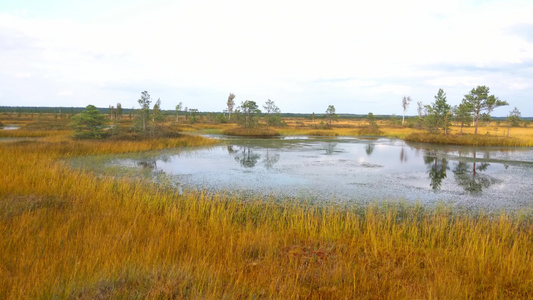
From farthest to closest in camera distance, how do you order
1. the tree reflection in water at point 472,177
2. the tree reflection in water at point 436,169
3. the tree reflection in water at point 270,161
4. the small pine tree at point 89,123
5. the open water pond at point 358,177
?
the small pine tree at point 89,123 < the tree reflection in water at point 270,161 < the tree reflection in water at point 436,169 < the tree reflection in water at point 472,177 < the open water pond at point 358,177

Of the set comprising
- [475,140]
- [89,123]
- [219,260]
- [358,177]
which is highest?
[89,123]

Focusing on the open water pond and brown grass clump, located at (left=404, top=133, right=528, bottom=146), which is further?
brown grass clump, located at (left=404, top=133, right=528, bottom=146)

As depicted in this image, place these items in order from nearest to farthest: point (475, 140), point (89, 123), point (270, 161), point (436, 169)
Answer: point (436, 169)
point (270, 161)
point (89, 123)
point (475, 140)

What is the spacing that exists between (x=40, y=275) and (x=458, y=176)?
Result: 16511 millimetres

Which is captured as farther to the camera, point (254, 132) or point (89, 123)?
point (254, 132)

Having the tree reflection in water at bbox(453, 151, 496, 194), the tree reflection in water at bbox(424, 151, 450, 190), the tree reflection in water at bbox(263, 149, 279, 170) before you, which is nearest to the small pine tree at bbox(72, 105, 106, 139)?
the tree reflection in water at bbox(263, 149, 279, 170)

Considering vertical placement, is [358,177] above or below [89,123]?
below

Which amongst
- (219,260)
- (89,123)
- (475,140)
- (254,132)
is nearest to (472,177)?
(219,260)

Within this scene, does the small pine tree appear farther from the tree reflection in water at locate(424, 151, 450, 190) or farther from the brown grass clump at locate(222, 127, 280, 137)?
the tree reflection in water at locate(424, 151, 450, 190)

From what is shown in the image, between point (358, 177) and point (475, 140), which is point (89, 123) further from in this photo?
point (475, 140)

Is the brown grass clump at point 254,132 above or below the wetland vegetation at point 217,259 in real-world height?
above

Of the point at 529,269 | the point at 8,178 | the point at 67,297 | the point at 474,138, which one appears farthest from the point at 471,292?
the point at 474,138

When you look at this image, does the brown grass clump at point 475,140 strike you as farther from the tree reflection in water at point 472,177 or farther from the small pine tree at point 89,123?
the small pine tree at point 89,123

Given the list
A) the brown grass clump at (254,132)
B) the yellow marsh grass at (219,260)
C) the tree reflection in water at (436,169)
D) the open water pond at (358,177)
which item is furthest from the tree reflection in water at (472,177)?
the brown grass clump at (254,132)
